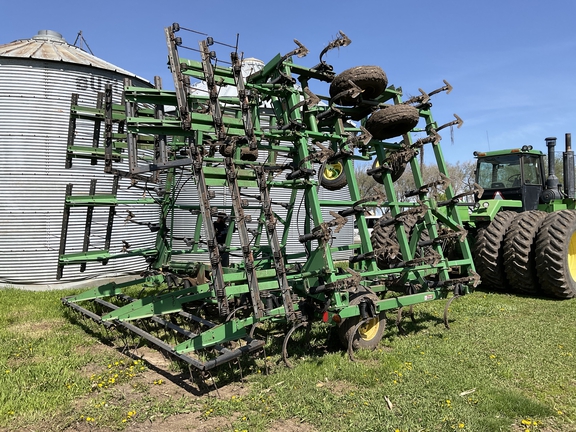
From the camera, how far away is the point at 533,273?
782 centimetres

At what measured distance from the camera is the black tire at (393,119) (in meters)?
5.84

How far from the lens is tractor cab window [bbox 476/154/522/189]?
962 cm

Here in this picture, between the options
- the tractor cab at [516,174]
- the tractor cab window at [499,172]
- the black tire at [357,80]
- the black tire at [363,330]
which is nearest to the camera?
the black tire at [363,330]

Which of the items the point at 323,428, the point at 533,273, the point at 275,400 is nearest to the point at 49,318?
the point at 275,400

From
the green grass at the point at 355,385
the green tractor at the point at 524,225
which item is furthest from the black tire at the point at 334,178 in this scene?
the green grass at the point at 355,385

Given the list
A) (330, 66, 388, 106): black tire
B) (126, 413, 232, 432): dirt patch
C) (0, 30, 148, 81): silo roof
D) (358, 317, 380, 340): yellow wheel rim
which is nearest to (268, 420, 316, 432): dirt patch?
(126, 413, 232, 432): dirt patch

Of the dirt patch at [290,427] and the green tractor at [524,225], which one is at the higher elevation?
the green tractor at [524,225]

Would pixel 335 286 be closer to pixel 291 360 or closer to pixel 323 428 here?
pixel 291 360

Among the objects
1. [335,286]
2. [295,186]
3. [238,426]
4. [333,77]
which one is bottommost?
[238,426]

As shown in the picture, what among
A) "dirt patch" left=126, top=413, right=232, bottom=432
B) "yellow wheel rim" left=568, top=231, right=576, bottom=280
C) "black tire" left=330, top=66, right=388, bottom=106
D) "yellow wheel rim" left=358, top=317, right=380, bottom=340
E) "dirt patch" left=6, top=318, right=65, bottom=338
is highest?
"black tire" left=330, top=66, right=388, bottom=106

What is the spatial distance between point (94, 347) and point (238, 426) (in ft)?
9.91

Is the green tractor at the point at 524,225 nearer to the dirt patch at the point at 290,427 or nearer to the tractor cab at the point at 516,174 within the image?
the tractor cab at the point at 516,174

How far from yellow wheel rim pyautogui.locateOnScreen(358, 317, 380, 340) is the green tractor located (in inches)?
95.1

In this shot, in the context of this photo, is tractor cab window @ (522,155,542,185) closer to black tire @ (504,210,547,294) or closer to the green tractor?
the green tractor
